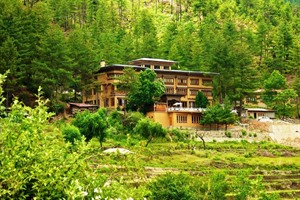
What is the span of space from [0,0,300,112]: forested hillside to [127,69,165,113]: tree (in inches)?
239

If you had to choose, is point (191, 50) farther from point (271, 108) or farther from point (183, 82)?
point (271, 108)

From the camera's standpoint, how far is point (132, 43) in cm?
7325

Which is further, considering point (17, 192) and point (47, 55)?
point (47, 55)

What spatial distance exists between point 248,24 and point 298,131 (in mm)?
51131

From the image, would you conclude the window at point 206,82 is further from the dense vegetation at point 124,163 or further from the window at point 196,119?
the dense vegetation at point 124,163

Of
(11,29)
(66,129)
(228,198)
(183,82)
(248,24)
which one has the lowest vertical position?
(228,198)

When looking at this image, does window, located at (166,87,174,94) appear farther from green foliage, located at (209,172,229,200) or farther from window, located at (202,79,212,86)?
green foliage, located at (209,172,229,200)

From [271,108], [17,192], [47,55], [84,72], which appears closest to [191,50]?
[271,108]

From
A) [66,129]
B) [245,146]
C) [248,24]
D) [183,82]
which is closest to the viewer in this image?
[66,129]

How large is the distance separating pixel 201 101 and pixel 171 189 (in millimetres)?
41168

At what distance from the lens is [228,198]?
29125 mm

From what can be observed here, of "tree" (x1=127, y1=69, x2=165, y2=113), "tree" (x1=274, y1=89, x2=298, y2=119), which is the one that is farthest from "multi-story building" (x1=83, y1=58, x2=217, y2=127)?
"tree" (x1=274, y1=89, x2=298, y2=119)

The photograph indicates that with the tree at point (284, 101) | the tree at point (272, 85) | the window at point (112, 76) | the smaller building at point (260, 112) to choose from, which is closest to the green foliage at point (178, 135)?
the window at point (112, 76)

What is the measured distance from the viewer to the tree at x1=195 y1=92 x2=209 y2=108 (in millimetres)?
61394
